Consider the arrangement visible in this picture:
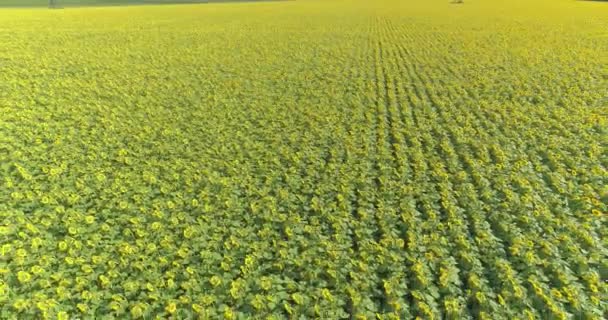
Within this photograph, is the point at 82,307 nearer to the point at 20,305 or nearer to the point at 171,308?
the point at 20,305

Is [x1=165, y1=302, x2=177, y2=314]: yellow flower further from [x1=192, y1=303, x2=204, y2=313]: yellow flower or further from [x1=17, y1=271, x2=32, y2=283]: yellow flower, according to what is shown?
[x1=17, y1=271, x2=32, y2=283]: yellow flower

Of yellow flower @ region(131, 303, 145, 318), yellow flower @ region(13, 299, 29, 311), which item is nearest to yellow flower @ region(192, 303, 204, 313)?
yellow flower @ region(131, 303, 145, 318)

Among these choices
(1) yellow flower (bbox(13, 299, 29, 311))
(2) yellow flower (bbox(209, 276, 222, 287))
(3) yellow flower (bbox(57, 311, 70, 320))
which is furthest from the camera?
(2) yellow flower (bbox(209, 276, 222, 287))

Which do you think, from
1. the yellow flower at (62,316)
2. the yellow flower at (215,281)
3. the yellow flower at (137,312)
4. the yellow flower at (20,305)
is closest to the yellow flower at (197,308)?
the yellow flower at (215,281)

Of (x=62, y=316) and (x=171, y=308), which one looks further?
(x=171, y=308)

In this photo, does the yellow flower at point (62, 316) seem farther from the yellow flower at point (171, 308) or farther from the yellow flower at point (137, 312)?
the yellow flower at point (171, 308)

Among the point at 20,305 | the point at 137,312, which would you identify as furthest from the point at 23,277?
the point at 137,312

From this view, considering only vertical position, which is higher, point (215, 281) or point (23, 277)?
point (23, 277)

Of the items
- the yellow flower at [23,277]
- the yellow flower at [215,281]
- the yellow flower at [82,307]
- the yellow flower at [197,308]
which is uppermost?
the yellow flower at [23,277]

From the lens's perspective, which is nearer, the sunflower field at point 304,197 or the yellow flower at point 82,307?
the yellow flower at point 82,307
